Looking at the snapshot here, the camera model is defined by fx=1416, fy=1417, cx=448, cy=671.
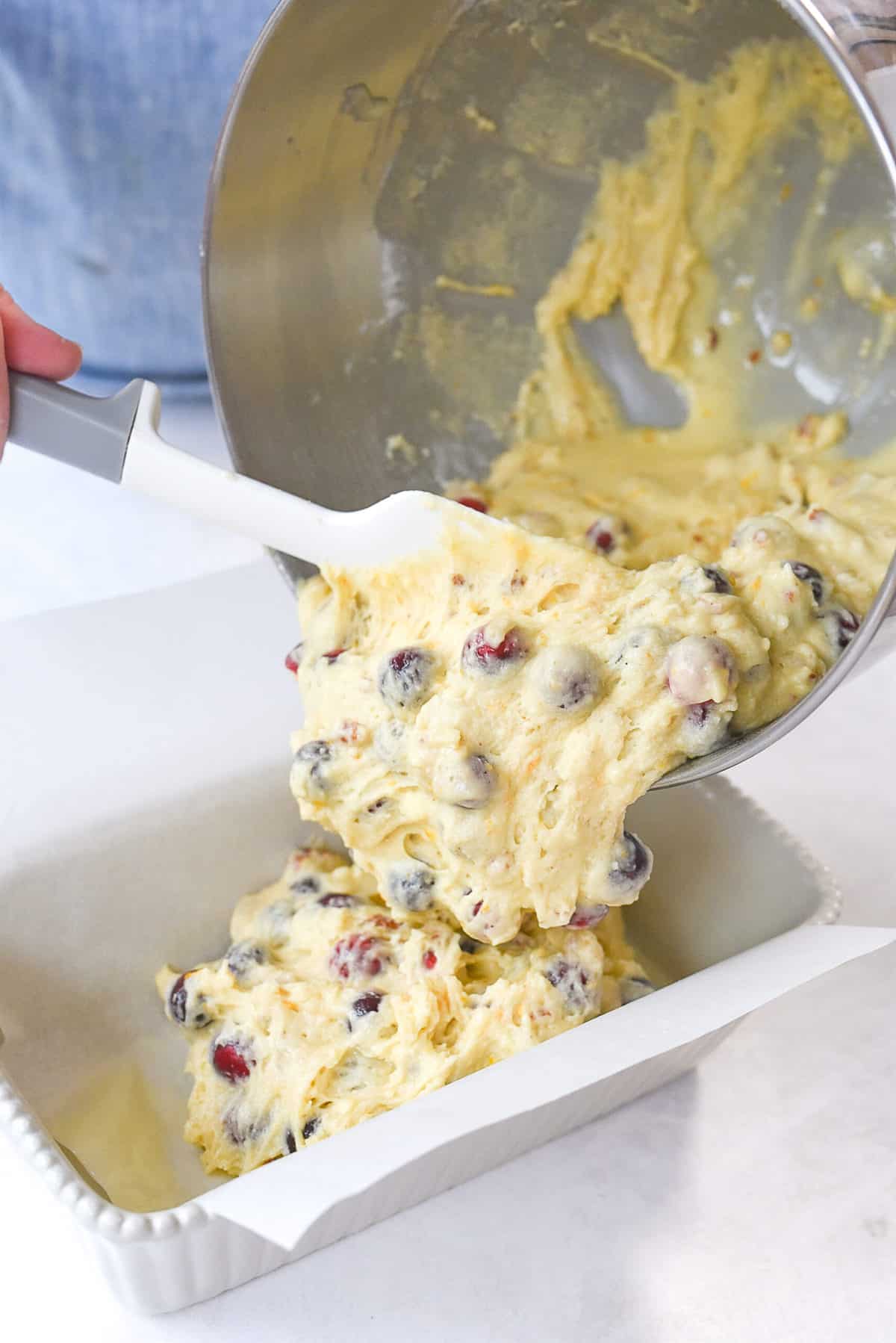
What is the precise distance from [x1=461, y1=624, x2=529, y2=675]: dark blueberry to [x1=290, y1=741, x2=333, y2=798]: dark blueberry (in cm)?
16

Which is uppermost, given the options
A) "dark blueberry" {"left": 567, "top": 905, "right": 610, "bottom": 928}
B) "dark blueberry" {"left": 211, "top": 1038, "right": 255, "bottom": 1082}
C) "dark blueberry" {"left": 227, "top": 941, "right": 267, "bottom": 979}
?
"dark blueberry" {"left": 567, "top": 905, "right": 610, "bottom": 928}

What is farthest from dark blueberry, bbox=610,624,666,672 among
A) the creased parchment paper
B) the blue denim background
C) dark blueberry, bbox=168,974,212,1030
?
the blue denim background

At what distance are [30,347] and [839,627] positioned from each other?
0.66 metres

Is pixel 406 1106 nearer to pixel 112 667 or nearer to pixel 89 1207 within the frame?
pixel 89 1207

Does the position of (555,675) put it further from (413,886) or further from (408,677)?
(413,886)

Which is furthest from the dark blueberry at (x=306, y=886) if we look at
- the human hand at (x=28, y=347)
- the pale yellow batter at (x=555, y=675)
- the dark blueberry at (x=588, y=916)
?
the human hand at (x=28, y=347)

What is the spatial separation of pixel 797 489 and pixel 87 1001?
771 mm

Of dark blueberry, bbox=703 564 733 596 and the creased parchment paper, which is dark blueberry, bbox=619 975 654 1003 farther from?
dark blueberry, bbox=703 564 733 596

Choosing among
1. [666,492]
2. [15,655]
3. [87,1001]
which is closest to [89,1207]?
[87,1001]

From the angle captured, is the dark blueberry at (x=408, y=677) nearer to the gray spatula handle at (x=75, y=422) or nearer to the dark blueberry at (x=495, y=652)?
the dark blueberry at (x=495, y=652)

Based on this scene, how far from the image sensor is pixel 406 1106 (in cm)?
91

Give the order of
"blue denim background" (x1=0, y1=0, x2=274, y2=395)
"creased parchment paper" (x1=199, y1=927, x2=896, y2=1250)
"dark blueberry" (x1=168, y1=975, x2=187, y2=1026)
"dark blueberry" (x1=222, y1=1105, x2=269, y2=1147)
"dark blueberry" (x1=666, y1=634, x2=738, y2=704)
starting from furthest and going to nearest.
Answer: "blue denim background" (x1=0, y1=0, x2=274, y2=395) < "dark blueberry" (x1=168, y1=975, x2=187, y2=1026) < "dark blueberry" (x1=222, y1=1105, x2=269, y2=1147) < "dark blueberry" (x1=666, y1=634, x2=738, y2=704) < "creased parchment paper" (x1=199, y1=927, x2=896, y2=1250)

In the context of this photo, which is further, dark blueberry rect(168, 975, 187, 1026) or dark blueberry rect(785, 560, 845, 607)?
dark blueberry rect(168, 975, 187, 1026)

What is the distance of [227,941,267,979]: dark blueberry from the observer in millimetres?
1217
